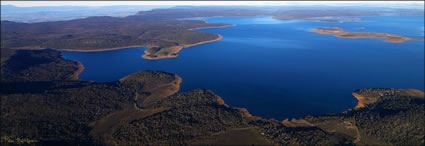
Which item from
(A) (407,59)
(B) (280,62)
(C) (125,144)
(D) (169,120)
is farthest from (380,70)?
(C) (125,144)

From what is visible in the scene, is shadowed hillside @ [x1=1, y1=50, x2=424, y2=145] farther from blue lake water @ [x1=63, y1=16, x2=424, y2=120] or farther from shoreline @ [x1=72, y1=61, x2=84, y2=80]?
shoreline @ [x1=72, y1=61, x2=84, y2=80]

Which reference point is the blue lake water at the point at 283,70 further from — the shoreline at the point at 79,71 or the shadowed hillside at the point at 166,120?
the shadowed hillside at the point at 166,120

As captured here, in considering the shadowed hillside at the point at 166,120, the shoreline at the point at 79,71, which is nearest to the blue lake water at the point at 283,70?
the shoreline at the point at 79,71

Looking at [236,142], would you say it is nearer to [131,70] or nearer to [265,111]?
[265,111]

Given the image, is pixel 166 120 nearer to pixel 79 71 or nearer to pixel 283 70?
pixel 283 70

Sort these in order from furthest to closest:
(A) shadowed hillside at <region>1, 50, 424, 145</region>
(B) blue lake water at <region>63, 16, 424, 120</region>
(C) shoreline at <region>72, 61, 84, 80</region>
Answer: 1. (C) shoreline at <region>72, 61, 84, 80</region>
2. (B) blue lake water at <region>63, 16, 424, 120</region>
3. (A) shadowed hillside at <region>1, 50, 424, 145</region>

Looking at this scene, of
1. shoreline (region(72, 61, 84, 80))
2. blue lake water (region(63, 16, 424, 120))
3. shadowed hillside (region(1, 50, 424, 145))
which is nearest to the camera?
shadowed hillside (region(1, 50, 424, 145))

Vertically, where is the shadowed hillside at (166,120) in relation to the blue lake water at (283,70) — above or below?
below

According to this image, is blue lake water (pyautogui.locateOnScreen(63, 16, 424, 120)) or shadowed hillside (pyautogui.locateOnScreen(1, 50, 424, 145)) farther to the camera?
blue lake water (pyautogui.locateOnScreen(63, 16, 424, 120))

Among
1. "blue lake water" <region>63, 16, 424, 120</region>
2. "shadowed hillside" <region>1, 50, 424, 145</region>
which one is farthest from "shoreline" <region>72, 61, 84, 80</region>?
"shadowed hillside" <region>1, 50, 424, 145</region>
